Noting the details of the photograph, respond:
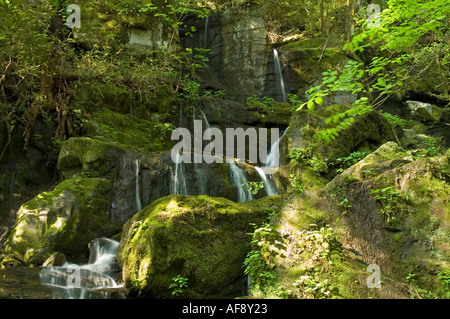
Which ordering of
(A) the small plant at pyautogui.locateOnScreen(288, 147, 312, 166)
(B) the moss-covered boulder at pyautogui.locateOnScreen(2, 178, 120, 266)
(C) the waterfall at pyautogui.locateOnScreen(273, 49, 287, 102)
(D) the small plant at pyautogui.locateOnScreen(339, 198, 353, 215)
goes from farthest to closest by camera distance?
(C) the waterfall at pyautogui.locateOnScreen(273, 49, 287, 102) → (A) the small plant at pyautogui.locateOnScreen(288, 147, 312, 166) → (B) the moss-covered boulder at pyautogui.locateOnScreen(2, 178, 120, 266) → (D) the small plant at pyautogui.locateOnScreen(339, 198, 353, 215)

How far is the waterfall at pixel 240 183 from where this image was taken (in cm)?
884

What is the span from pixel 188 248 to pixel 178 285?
20.3 inches

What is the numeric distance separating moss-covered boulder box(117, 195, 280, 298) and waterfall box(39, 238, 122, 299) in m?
0.36

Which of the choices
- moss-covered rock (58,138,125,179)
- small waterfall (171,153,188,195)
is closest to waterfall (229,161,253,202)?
small waterfall (171,153,188,195)

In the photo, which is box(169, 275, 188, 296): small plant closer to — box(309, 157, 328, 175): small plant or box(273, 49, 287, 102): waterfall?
box(309, 157, 328, 175): small plant

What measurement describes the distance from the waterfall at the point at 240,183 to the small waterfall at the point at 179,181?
3.91 ft

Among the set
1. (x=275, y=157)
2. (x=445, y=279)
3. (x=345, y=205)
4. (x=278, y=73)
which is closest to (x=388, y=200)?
(x=345, y=205)

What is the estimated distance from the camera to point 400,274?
4715mm

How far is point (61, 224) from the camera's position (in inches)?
273

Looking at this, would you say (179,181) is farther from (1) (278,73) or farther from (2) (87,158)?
(1) (278,73)

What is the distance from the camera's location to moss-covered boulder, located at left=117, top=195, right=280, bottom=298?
5121mm

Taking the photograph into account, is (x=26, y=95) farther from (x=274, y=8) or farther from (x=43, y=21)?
(x=274, y=8)
